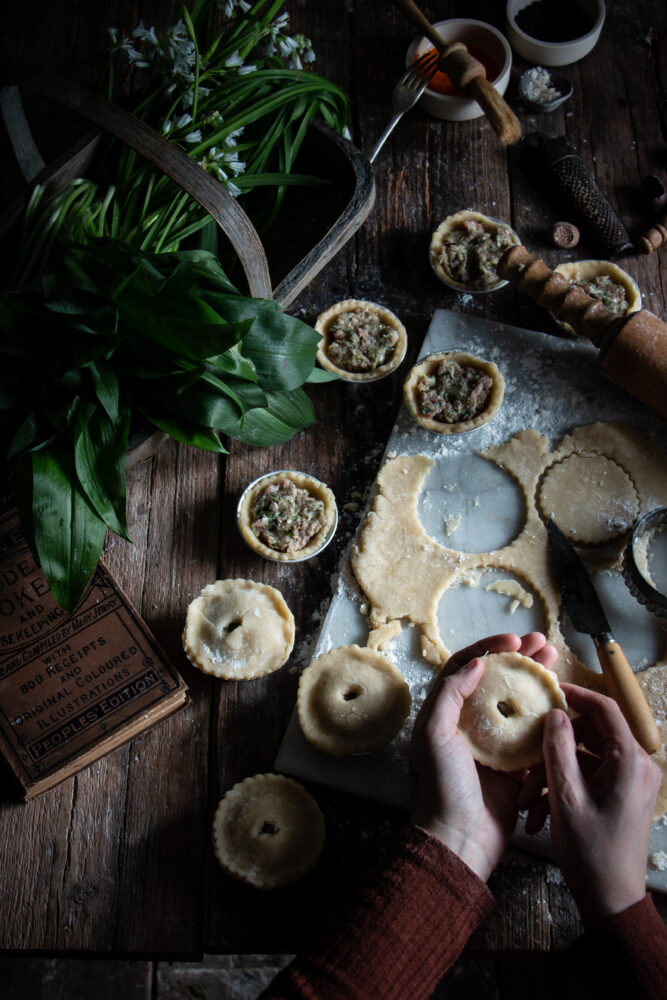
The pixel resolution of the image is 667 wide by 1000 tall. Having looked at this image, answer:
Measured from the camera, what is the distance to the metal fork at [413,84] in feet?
9.77

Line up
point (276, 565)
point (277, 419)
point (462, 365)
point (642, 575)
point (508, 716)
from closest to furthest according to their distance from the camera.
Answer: point (508, 716) < point (642, 575) < point (277, 419) < point (276, 565) < point (462, 365)

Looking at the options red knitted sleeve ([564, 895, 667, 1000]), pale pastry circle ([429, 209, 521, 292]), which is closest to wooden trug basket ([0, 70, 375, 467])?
pale pastry circle ([429, 209, 521, 292])

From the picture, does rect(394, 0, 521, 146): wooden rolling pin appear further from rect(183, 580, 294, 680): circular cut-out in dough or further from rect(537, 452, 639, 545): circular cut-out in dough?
rect(183, 580, 294, 680): circular cut-out in dough

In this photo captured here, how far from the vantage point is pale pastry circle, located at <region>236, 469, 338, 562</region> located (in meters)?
2.56

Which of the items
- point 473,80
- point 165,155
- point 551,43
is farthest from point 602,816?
point 551,43

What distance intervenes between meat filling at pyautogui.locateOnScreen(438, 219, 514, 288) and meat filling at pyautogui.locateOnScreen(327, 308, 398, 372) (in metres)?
0.35

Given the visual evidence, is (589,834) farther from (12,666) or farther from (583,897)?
(12,666)

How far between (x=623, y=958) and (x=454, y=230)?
2.43m

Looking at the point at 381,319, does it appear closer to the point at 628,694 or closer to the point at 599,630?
the point at 599,630

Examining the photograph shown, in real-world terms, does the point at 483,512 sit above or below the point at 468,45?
below

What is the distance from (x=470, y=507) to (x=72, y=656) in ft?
4.55

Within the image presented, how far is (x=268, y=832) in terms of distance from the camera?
2.30m

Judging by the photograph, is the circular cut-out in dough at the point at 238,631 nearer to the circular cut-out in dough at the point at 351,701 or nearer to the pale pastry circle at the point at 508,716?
A: the circular cut-out in dough at the point at 351,701

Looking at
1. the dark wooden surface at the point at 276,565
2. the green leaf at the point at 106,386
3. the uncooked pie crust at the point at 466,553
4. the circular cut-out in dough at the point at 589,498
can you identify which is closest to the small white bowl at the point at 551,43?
the dark wooden surface at the point at 276,565
